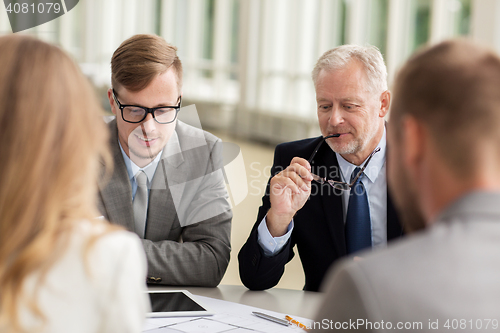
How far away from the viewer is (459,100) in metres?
0.79

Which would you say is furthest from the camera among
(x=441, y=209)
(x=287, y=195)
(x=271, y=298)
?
(x=287, y=195)

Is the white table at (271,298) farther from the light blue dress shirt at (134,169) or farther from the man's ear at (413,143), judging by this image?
the man's ear at (413,143)

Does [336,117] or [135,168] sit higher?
[336,117]

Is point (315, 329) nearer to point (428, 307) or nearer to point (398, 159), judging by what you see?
point (428, 307)

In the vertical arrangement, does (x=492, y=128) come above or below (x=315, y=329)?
above

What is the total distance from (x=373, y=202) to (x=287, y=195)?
375mm

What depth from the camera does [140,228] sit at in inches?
82.4

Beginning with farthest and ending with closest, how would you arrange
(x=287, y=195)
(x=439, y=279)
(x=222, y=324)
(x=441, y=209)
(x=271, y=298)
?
1. (x=287, y=195)
2. (x=271, y=298)
3. (x=222, y=324)
4. (x=441, y=209)
5. (x=439, y=279)

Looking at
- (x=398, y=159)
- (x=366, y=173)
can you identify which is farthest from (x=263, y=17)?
(x=398, y=159)

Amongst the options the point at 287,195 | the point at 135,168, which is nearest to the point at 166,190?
the point at 135,168

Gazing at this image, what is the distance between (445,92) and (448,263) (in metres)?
0.26

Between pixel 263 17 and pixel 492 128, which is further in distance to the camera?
pixel 263 17

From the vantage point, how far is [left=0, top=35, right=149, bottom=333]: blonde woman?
78cm

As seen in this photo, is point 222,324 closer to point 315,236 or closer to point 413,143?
point 315,236
